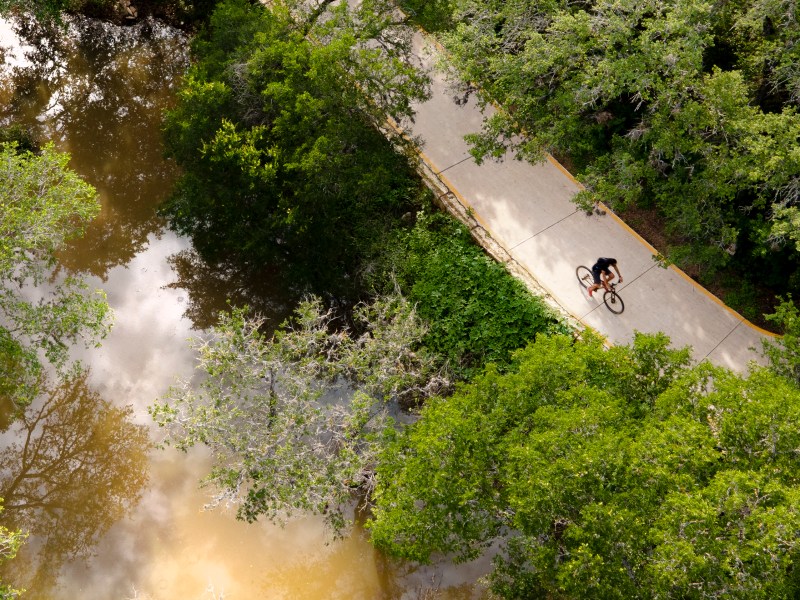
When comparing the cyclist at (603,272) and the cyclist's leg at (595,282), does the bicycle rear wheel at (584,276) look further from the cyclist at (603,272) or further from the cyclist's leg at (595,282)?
the cyclist at (603,272)

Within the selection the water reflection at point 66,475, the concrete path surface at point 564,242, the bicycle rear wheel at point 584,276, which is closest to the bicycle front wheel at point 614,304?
the concrete path surface at point 564,242

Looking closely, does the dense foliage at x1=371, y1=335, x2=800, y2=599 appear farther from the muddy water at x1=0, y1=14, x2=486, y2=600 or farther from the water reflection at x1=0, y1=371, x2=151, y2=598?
the water reflection at x1=0, y1=371, x2=151, y2=598

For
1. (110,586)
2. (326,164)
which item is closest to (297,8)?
(326,164)

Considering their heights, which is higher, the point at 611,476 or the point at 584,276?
the point at 584,276

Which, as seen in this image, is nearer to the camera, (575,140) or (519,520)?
(519,520)

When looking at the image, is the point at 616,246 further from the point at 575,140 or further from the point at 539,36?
the point at 539,36

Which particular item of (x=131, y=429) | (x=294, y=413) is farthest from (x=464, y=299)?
(x=131, y=429)

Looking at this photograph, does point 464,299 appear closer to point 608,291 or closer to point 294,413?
point 608,291
